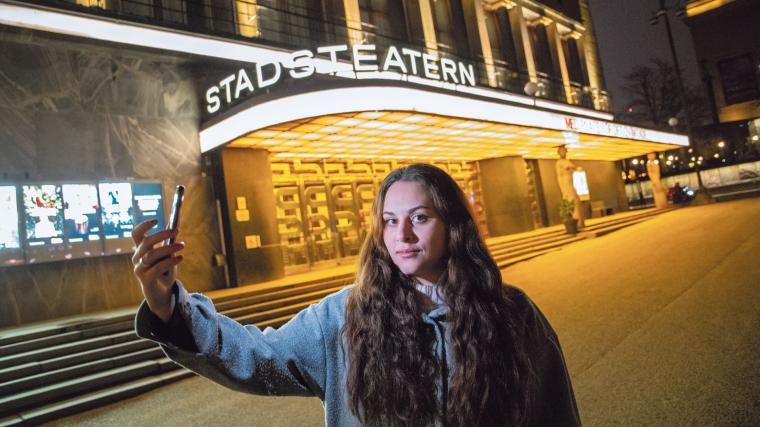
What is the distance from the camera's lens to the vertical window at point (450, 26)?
19.6 meters

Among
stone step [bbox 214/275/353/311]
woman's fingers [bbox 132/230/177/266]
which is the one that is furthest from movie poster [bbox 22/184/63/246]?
woman's fingers [bbox 132/230/177/266]

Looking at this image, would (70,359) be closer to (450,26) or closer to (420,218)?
(420,218)

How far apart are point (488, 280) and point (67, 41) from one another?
37.2 feet

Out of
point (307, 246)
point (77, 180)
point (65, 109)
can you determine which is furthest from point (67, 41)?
point (307, 246)

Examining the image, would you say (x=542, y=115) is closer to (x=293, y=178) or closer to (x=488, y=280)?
(x=293, y=178)

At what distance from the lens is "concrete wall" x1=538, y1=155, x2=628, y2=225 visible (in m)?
22.3

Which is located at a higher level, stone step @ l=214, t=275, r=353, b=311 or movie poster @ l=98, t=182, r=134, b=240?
movie poster @ l=98, t=182, r=134, b=240

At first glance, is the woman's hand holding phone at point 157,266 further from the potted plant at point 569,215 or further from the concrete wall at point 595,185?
the concrete wall at point 595,185

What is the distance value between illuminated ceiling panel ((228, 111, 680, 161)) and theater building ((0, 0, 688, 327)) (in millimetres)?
107

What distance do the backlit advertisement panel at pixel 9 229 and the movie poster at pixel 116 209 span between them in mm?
1466

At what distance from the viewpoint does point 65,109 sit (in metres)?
9.52

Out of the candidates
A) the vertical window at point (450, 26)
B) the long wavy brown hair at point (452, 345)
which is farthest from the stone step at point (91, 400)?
the vertical window at point (450, 26)

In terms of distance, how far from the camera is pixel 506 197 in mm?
19594

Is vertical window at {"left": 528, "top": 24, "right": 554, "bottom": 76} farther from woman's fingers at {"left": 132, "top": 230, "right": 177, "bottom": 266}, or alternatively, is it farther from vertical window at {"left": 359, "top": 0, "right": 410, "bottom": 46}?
woman's fingers at {"left": 132, "top": 230, "right": 177, "bottom": 266}
